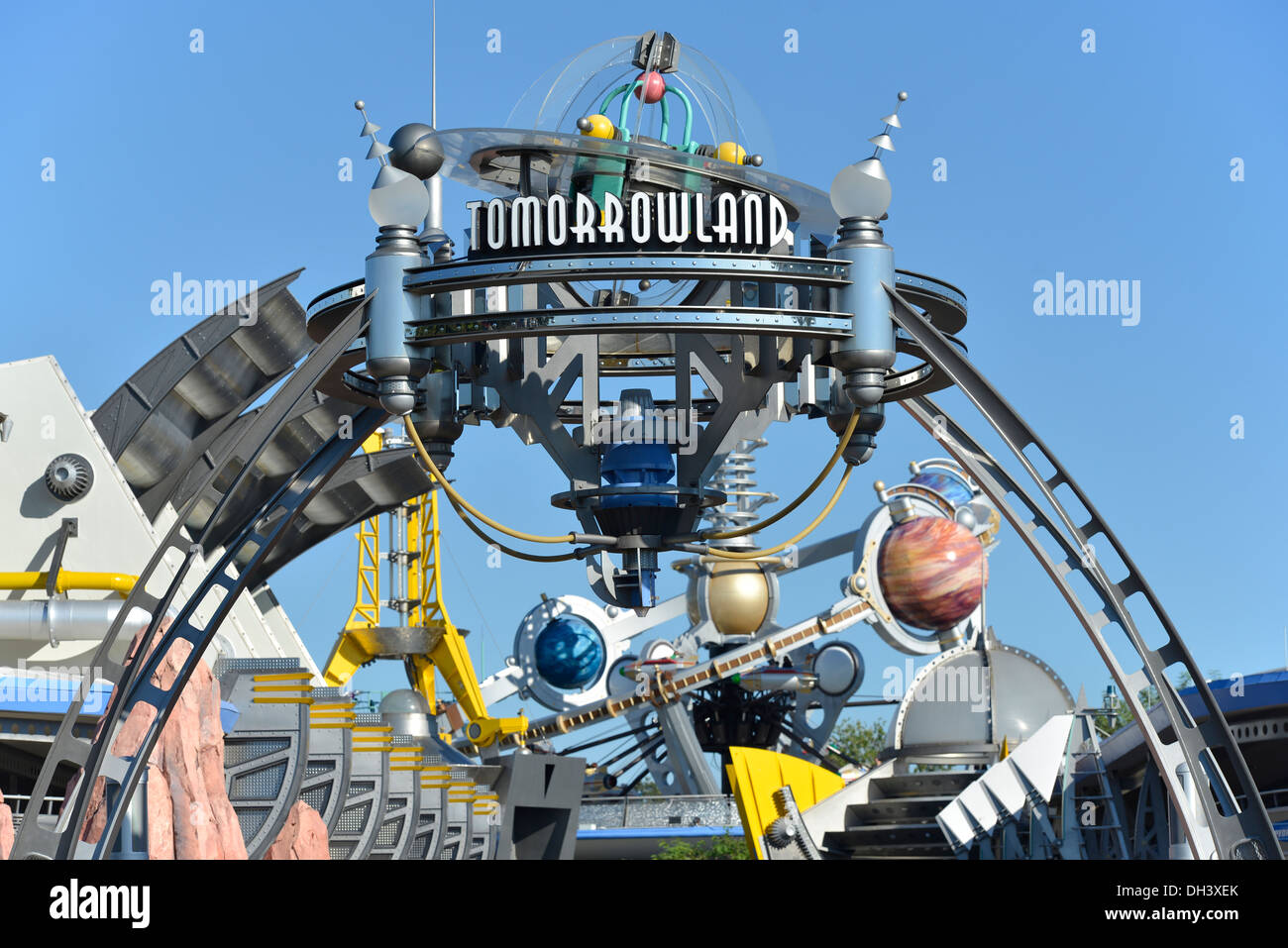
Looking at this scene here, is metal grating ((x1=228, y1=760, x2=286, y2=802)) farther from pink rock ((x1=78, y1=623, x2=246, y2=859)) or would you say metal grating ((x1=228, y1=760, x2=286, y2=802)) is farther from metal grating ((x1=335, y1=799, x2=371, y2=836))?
pink rock ((x1=78, y1=623, x2=246, y2=859))

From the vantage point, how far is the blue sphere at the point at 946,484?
5525 cm

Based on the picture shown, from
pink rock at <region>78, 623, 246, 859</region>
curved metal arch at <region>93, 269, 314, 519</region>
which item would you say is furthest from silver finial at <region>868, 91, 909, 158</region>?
curved metal arch at <region>93, 269, 314, 519</region>

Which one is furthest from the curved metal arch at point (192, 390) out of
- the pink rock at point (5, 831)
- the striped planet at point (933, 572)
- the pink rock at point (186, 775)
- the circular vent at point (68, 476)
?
the pink rock at point (5, 831)

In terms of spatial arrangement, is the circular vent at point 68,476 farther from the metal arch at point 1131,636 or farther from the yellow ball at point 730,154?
the metal arch at point 1131,636

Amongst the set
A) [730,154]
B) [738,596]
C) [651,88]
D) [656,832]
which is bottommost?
[656,832]

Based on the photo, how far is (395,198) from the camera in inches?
639

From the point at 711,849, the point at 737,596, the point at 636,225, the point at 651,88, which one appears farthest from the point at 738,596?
the point at 636,225

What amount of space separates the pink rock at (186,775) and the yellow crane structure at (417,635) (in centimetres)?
4069

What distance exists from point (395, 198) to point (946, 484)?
41556 millimetres

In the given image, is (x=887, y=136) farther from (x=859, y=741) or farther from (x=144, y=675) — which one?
(x=859, y=741)

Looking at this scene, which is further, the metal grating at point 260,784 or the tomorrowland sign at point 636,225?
the metal grating at point 260,784

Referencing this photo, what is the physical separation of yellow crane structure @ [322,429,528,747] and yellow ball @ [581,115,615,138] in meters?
45.7

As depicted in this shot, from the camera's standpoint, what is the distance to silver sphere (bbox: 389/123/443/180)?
17.4m
